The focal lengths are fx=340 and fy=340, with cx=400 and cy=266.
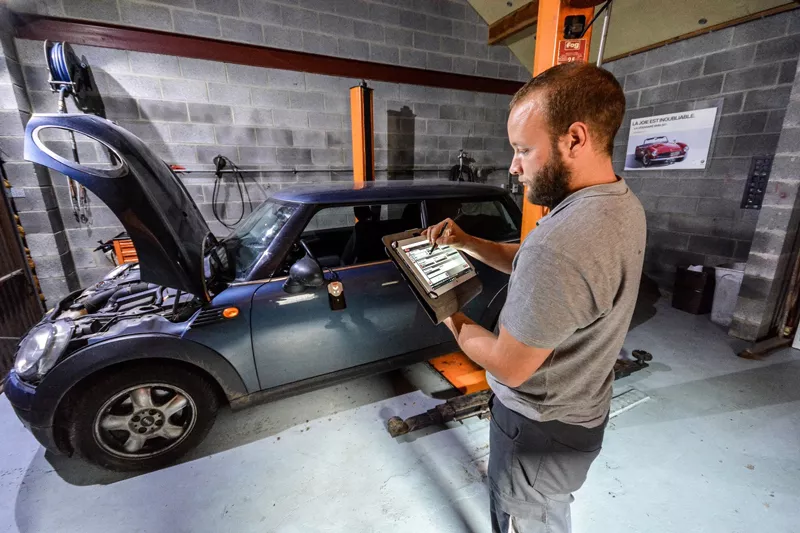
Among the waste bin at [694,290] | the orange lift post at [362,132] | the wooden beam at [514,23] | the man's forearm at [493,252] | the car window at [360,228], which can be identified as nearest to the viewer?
the man's forearm at [493,252]

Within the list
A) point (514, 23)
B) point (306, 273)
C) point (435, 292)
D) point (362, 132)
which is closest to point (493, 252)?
point (435, 292)

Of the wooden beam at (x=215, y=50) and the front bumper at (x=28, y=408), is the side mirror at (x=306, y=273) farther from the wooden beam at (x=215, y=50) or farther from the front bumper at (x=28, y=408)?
the wooden beam at (x=215, y=50)

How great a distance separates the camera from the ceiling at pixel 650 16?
12.2 feet

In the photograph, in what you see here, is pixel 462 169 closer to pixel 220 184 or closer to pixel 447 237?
pixel 220 184

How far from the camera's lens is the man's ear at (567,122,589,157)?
2.55ft

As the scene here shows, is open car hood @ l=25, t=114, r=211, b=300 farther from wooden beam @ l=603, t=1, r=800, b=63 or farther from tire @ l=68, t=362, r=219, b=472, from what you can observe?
wooden beam @ l=603, t=1, r=800, b=63

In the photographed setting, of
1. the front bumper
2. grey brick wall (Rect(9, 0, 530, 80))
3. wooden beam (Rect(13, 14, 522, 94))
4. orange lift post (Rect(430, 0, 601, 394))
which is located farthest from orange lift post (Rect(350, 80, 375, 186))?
the front bumper

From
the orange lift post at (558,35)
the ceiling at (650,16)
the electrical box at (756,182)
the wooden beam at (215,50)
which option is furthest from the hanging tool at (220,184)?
the electrical box at (756,182)

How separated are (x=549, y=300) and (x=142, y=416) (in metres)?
2.35

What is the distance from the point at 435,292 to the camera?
3.76 feet

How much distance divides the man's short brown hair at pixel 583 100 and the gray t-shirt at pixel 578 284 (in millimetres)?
141

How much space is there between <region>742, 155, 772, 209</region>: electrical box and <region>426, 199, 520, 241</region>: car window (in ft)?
10.3

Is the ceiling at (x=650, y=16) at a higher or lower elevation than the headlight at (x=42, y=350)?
higher

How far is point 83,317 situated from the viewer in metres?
1.97
